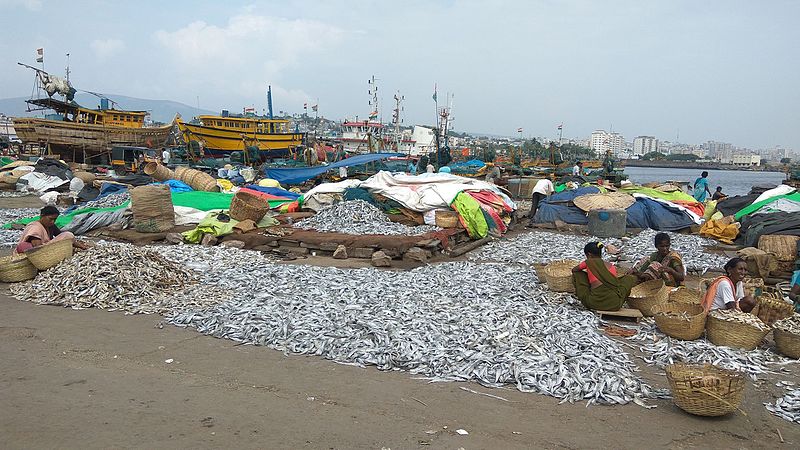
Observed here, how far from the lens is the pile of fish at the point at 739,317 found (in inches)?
209

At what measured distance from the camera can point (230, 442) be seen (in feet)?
11.7

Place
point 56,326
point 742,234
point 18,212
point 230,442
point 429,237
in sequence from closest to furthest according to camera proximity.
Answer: point 230,442 < point 56,326 < point 429,237 < point 742,234 < point 18,212

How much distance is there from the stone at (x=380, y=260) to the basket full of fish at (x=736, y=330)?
5178 mm

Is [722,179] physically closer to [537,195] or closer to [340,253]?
[537,195]

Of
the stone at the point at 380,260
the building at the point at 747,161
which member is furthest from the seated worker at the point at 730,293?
the building at the point at 747,161

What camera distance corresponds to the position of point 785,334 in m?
5.26

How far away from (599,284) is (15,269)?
25.0 ft

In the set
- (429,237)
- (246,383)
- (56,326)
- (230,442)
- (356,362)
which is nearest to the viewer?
(230,442)

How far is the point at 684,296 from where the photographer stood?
6.65m

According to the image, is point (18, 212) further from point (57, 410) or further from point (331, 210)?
point (57, 410)

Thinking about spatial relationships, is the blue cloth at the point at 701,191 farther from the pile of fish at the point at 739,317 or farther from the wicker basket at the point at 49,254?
the wicker basket at the point at 49,254

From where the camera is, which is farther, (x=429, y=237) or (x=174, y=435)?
(x=429, y=237)

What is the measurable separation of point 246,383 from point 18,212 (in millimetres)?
Answer: 13513

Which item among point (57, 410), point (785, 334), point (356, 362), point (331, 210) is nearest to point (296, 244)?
point (331, 210)
